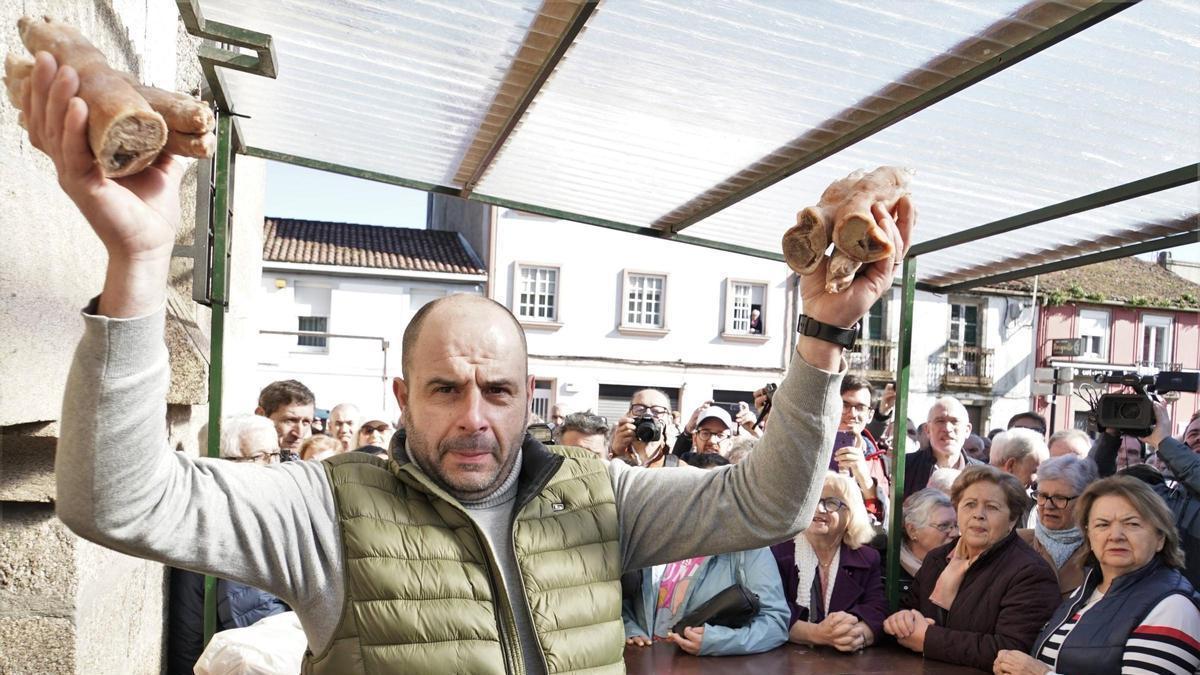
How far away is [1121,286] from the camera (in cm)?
3388

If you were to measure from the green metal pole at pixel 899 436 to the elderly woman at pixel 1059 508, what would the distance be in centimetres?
83

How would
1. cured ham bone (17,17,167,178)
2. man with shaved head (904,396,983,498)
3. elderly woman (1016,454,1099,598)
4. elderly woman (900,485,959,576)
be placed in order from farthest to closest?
man with shaved head (904,396,983,498), elderly woman (900,485,959,576), elderly woman (1016,454,1099,598), cured ham bone (17,17,167,178)

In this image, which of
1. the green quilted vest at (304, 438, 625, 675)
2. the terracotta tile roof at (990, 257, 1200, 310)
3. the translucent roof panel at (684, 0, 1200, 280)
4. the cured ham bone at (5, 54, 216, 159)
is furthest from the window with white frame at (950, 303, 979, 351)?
the cured ham bone at (5, 54, 216, 159)

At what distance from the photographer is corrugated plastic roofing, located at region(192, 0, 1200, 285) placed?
108 inches

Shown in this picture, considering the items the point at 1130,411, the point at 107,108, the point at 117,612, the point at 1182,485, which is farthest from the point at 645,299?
the point at 107,108

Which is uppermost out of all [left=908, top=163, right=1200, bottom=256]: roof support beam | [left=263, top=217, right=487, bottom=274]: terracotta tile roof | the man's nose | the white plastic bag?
[left=263, top=217, right=487, bottom=274]: terracotta tile roof

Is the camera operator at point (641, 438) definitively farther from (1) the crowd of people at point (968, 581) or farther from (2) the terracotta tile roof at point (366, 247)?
(2) the terracotta tile roof at point (366, 247)

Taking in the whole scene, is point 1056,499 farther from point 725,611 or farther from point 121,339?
point 121,339

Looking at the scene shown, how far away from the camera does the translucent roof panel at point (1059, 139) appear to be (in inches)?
105

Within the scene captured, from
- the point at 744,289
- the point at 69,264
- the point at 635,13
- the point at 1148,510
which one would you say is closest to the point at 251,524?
the point at 69,264

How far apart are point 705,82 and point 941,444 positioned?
155 inches

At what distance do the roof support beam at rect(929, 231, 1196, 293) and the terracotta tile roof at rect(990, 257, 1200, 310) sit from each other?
27503mm

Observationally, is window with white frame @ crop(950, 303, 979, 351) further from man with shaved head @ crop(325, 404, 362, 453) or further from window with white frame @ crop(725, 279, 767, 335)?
man with shaved head @ crop(325, 404, 362, 453)

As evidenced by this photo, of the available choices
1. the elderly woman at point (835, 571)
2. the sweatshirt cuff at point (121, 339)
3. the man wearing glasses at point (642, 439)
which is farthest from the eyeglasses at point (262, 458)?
the sweatshirt cuff at point (121, 339)
